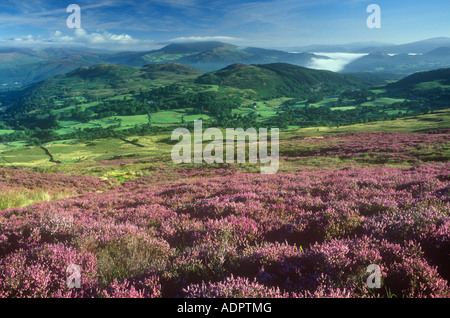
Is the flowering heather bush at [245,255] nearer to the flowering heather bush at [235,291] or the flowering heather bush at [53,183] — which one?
the flowering heather bush at [235,291]

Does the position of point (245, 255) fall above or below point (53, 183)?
above

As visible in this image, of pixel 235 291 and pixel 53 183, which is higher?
pixel 235 291

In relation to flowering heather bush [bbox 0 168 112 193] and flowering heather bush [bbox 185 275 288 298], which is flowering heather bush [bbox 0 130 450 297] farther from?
flowering heather bush [bbox 0 168 112 193]

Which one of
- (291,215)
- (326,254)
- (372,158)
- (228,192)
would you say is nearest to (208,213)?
(291,215)

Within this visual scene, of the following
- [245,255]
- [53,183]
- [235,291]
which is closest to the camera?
[235,291]

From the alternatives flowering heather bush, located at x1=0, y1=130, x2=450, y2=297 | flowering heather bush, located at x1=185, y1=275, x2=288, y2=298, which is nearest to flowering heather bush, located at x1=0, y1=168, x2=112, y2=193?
flowering heather bush, located at x1=0, y1=130, x2=450, y2=297

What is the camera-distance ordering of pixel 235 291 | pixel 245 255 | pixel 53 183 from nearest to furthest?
pixel 235 291 < pixel 245 255 < pixel 53 183

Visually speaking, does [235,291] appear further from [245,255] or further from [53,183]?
[53,183]

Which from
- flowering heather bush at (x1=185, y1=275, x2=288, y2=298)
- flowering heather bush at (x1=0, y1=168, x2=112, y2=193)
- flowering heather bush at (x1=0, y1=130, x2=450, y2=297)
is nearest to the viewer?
flowering heather bush at (x1=185, y1=275, x2=288, y2=298)

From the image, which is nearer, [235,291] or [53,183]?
[235,291]

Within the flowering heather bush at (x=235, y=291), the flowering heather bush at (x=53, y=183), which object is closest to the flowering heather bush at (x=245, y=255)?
the flowering heather bush at (x=235, y=291)

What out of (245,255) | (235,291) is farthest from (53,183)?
(235,291)

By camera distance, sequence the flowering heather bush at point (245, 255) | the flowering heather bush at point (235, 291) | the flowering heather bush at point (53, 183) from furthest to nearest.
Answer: the flowering heather bush at point (53, 183) → the flowering heather bush at point (245, 255) → the flowering heather bush at point (235, 291)
